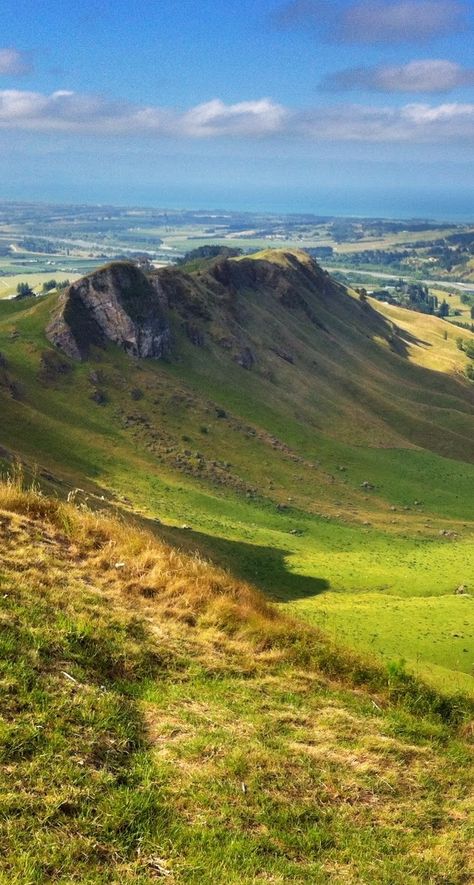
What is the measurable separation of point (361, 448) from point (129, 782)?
103m

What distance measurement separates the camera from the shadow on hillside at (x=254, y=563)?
159 ft

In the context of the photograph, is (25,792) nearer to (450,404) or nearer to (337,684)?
(337,684)

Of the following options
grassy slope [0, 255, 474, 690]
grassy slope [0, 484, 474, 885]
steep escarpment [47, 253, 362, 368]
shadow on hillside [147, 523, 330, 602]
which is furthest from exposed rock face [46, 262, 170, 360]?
grassy slope [0, 484, 474, 885]

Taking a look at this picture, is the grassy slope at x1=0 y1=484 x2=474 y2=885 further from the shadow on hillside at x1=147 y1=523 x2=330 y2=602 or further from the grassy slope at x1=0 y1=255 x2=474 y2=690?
the shadow on hillside at x1=147 y1=523 x2=330 y2=602

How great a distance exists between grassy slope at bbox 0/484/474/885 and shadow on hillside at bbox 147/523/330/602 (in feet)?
95.6

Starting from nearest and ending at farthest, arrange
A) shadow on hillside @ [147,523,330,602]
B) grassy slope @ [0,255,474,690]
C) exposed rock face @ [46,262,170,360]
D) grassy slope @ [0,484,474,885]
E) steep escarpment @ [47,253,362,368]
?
grassy slope @ [0,484,474,885], grassy slope @ [0,255,474,690], shadow on hillside @ [147,523,330,602], exposed rock face @ [46,262,170,360], steep escarpment @ [47,253,362,368]

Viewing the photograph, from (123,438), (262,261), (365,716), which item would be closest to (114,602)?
(365,716)

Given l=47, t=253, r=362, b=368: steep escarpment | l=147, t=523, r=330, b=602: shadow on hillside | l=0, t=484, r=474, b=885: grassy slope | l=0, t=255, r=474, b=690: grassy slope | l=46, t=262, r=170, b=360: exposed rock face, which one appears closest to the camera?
l=0, t=484, r=474, b=885: grassy slope

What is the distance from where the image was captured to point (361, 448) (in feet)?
361

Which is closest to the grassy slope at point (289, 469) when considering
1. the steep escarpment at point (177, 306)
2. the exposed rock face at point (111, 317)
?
the steep escarpment at point (177, 306)

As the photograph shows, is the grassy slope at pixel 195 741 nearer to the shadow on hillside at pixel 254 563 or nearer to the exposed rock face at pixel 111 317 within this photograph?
Result: the shadow on hillside at pixel 254 563

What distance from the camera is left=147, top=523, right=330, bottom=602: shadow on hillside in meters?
48.5

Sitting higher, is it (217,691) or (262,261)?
(262,261)

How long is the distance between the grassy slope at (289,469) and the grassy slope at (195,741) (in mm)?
6821
